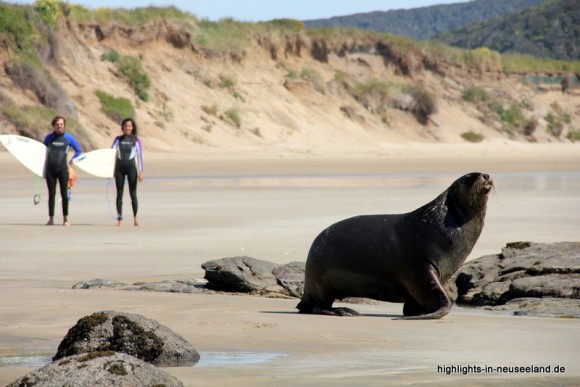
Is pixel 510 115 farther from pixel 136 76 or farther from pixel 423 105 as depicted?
pixel 136 76

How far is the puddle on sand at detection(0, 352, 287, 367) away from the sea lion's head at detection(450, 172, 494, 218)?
257cm

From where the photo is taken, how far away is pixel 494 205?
19422mm

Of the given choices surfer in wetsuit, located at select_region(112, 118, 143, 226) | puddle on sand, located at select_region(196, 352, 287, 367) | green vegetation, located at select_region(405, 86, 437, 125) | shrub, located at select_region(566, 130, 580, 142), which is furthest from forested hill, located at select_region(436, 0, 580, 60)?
puddle on sand, located at select_region(196, 352, 287, 367)

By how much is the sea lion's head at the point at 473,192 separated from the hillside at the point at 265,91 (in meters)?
25.9

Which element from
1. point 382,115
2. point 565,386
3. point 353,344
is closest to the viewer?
point 565,386

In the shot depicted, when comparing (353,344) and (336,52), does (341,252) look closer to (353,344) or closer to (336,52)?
(353,344)

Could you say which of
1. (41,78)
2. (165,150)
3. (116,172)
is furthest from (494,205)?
(41,78)

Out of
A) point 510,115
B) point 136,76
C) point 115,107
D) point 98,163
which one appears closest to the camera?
point 98,163

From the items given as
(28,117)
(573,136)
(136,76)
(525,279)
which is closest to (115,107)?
(136,76)

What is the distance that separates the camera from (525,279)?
9.34 m

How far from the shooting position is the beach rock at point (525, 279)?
893 cm

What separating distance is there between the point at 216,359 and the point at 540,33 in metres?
109

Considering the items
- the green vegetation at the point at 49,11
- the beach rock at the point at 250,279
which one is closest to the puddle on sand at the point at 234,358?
the beach rock at the point at 250,279

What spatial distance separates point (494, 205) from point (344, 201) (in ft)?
8.79
